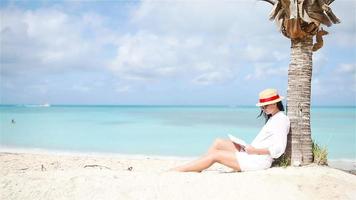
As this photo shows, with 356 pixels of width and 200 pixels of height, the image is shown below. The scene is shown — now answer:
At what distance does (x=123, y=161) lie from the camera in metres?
13.9

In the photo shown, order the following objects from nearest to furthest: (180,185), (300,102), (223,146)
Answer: (180,185), (223,146), (300,102)

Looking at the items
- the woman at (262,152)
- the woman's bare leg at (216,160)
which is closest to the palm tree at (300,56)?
the woman at (262,152)

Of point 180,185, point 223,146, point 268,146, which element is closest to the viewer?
point 180,185

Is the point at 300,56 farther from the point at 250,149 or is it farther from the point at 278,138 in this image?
the point at 250,149

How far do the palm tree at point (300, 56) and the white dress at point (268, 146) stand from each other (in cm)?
54

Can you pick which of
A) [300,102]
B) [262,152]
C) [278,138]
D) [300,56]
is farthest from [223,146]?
[300,56]

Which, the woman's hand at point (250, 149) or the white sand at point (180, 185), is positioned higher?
the woman's hand at point (250, 149)

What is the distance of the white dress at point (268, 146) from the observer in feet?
25.2

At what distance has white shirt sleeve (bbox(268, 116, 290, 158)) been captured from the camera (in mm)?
7660

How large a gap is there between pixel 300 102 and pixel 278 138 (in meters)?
0.94

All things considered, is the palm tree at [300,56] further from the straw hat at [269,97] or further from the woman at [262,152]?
the straw hat at [269,97]

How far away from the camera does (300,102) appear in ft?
27.1

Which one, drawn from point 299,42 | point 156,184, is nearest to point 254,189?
point 156,184

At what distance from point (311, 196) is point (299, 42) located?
9.10 ft
